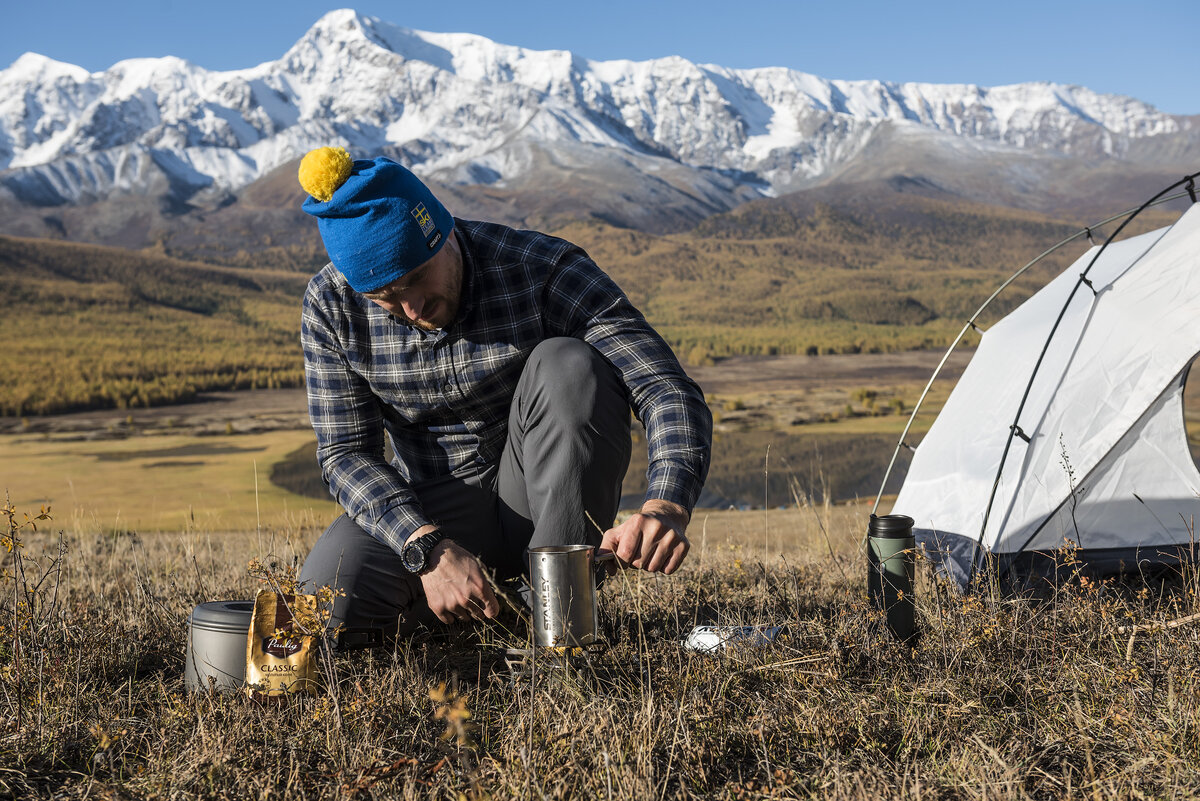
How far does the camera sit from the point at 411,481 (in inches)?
92.9

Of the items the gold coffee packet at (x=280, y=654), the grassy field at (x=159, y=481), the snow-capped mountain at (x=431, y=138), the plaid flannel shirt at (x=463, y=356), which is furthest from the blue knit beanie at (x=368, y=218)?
the snow-capped mountain at (x=431, y=138)

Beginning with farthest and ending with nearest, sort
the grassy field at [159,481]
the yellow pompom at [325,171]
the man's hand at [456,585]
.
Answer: the grassy field at [159,481] < the yellow pompom at [325,171] < the man's hand at [456,585]

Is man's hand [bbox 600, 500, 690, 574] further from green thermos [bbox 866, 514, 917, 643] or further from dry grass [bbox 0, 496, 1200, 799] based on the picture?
green thermos [bbox 866, 514, 917, 643]

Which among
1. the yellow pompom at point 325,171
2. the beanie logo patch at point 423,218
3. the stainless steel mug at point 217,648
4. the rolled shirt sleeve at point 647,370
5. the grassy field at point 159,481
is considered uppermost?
the yellow pompom at point 325,171

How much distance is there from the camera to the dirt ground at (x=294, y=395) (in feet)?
47.8

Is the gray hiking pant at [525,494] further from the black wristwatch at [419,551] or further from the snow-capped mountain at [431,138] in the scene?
the snow-capped mountain at [431,138]

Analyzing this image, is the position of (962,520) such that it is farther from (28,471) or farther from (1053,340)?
(28,471)

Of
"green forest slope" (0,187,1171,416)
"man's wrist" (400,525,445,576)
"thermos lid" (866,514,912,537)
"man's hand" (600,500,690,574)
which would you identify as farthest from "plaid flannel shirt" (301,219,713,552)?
"green forest slope" (0,187,1171,416)

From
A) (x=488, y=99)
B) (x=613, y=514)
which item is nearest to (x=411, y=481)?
(x=613, y=514)

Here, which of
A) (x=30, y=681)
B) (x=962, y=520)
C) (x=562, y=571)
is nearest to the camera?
(x=562, y=571)

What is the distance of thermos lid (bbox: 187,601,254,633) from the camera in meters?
1.98

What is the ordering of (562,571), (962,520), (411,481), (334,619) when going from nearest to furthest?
(562,571) → (334,619) → (411,481) → (962,520)

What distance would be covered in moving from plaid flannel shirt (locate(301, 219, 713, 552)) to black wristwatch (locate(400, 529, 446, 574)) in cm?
15

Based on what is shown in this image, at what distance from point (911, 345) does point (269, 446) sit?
21.7 metres
